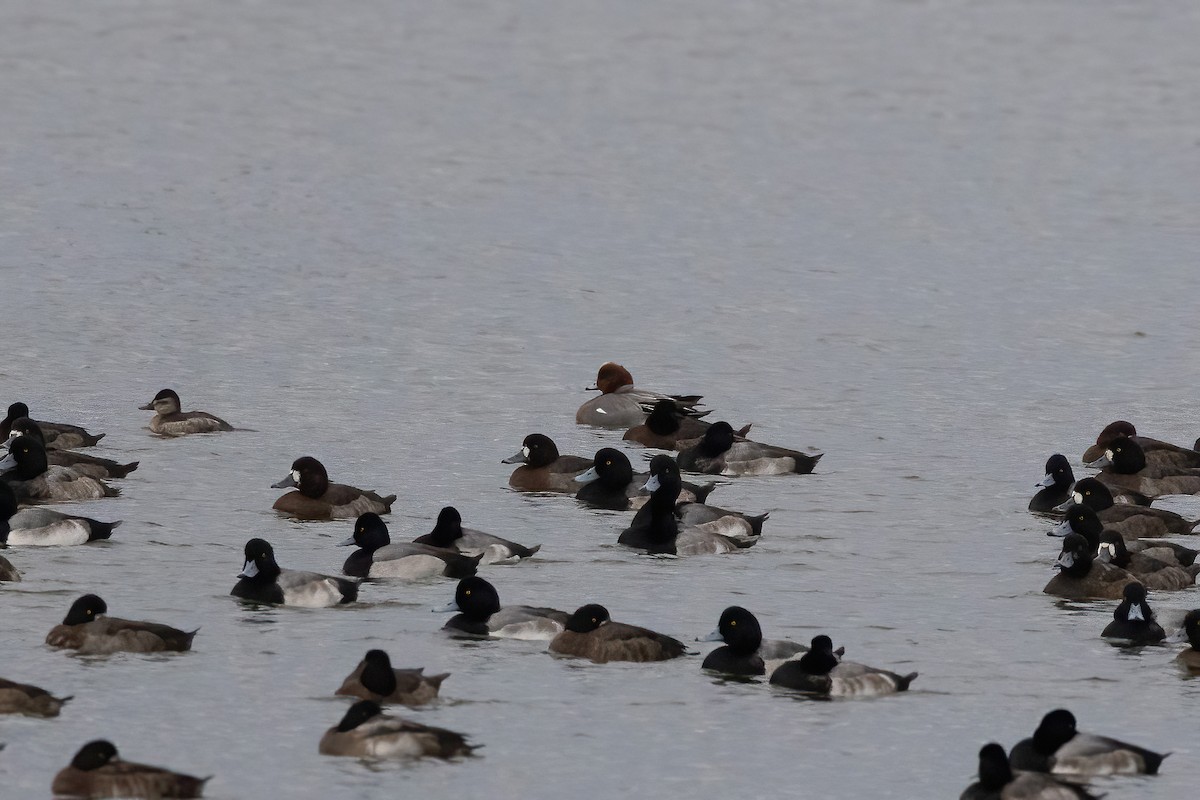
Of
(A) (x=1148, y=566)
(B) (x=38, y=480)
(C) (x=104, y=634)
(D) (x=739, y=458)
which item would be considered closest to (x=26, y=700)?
(C) (x=104, y=634)

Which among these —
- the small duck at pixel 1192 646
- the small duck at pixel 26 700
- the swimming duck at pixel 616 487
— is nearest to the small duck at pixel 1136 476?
the swimming duck at pixel 616 487

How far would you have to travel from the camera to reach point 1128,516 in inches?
823

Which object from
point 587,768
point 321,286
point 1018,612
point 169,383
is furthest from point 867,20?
point 587,768

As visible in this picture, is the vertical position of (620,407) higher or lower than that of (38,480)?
higher

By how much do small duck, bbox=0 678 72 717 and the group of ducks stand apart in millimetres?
6011

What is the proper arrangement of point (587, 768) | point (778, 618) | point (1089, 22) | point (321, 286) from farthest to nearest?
point (1089, 22) → point (321, 286) → point (778, 618) → point (587, 768)

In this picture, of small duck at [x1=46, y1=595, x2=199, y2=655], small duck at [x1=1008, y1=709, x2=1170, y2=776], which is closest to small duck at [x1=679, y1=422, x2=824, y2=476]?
small duck at [x1=46, y1=595, x2=199, y2=655]

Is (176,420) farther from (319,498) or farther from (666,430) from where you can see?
(666,430)

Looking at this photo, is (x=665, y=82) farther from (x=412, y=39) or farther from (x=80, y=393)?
(x=80, y=393)

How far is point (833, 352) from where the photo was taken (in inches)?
1202

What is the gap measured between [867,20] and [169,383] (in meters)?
45.1

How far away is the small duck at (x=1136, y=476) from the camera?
74.8 ft

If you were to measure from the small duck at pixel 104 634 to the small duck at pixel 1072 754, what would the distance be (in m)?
6.20

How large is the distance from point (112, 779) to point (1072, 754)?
593 cm
